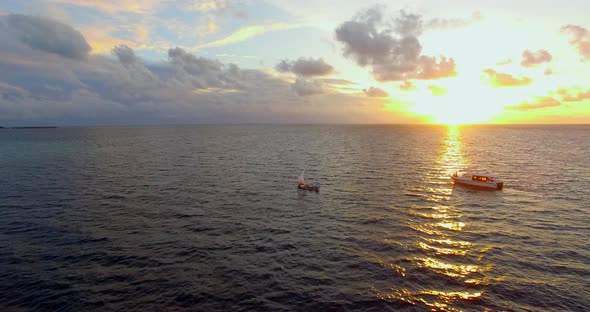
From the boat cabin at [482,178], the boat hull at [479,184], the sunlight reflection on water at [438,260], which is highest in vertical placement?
the boat cabin at [482,178]

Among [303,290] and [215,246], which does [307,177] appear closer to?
[215,246]

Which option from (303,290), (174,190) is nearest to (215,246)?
(303,290)

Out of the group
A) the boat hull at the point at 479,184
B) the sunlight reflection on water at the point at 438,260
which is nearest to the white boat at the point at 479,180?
the boat hull at the point at 479,184

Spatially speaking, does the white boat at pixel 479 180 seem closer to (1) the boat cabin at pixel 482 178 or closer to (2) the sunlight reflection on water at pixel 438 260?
(1) the boat cabin at pixel 482 178

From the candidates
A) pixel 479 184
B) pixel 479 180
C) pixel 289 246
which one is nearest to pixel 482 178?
pixel 479 180

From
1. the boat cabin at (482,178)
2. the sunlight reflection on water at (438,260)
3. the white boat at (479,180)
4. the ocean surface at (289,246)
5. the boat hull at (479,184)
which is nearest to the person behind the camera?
the ocean surface at (289,246)

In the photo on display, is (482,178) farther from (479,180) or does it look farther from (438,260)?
(438,260)

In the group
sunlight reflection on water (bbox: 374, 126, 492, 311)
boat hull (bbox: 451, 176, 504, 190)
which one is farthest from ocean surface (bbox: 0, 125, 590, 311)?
boat hull (bbox: 451, 176, 504, 190)

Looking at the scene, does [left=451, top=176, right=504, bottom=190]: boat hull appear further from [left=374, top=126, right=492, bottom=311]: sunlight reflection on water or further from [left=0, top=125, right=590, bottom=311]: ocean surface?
[left=374, top=126, right=492, bottom=311]: sunlight reflection on water
